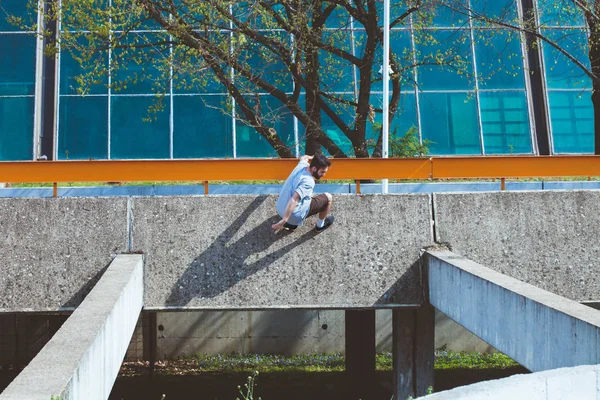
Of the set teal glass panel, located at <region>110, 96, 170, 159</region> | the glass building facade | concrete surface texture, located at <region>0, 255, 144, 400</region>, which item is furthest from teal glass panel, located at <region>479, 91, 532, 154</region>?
concrete surface texture, located at <region>0, 255, 144, 400</region>

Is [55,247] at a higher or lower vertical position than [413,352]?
higher

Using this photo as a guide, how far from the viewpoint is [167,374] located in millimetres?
17078

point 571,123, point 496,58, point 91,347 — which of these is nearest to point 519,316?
point 91,347

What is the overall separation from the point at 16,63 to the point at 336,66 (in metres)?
9.34

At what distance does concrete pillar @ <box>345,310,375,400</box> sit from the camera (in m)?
15.3

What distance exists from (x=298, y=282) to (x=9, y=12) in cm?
1824

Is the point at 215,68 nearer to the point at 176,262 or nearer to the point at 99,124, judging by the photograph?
the point at 99,124

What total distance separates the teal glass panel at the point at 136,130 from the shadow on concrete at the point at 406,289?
14996mm

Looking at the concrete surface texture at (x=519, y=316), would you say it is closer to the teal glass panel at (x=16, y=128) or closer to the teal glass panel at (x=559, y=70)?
the teal glass panel at (x=559, y=70)

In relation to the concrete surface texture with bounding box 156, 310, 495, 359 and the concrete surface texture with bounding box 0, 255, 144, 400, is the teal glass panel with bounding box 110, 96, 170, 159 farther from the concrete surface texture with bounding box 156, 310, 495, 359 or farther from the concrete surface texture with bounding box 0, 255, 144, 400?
the concrete surface texture with bounding box 0, 255, 144, 400

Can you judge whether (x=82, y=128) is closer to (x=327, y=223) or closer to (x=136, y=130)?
(x=136, y=130)

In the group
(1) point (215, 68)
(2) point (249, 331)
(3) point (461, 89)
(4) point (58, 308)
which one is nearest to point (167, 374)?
(2) point (249, 331)

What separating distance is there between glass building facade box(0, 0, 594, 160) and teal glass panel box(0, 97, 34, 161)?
29 millimetres

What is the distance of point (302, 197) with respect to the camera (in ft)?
30.3
